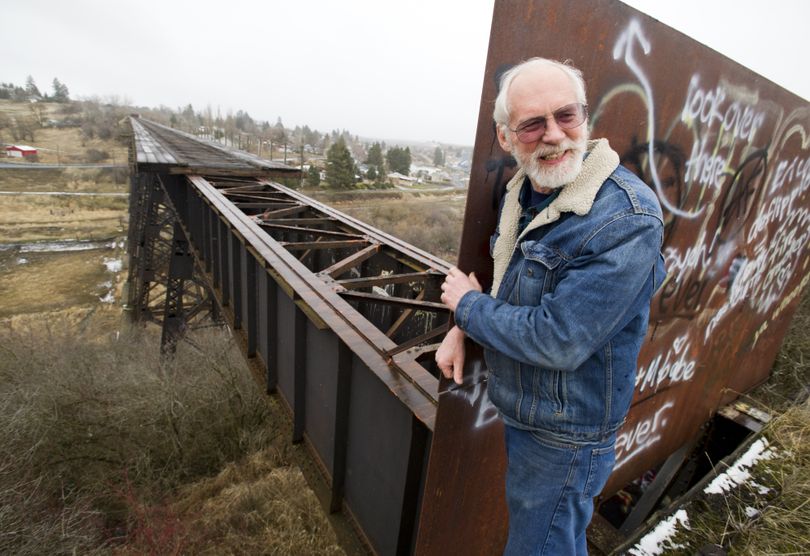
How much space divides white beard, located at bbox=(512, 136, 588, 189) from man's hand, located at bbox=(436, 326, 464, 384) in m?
0.71

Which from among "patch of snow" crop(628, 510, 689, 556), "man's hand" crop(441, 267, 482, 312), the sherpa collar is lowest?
"patch of snow" crop(628, 510, 689, 556)

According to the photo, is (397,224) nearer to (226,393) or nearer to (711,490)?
(226,393)

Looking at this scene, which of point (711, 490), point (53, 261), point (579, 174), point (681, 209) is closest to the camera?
point (579, 174)

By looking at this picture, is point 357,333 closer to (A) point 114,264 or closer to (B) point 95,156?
(A) point 114,264

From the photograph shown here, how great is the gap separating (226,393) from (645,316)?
1256 centimetres

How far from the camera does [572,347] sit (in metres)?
1.24

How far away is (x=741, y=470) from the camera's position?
360 centimetres

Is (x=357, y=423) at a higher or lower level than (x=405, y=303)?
lower

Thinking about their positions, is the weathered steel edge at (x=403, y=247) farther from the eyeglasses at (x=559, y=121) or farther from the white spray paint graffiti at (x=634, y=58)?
the eyeglasses at (x=559, y=121)

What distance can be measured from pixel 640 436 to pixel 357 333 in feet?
9.53

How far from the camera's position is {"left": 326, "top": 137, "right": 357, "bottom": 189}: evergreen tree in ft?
160

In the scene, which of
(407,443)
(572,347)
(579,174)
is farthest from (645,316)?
(407,443)

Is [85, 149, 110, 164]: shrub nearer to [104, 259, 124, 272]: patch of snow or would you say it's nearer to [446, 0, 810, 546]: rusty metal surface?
[104, 259, 124, 272]: patch of snow

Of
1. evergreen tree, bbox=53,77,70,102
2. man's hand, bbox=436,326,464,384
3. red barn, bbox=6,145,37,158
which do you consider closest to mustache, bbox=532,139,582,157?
man's hand, bbox=436,326,464,384
